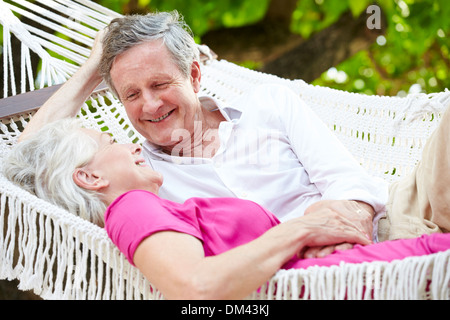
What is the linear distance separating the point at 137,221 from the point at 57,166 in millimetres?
412

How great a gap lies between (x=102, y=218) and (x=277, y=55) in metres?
2.62

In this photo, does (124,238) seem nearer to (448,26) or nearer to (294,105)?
(294,105)

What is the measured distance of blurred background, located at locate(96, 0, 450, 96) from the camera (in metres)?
3.42

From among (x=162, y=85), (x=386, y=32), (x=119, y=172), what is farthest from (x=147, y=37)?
(x=386, y=32)

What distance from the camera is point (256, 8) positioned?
325 centimetres

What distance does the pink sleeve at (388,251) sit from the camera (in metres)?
1.27

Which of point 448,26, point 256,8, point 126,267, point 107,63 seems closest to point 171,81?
point 107,63

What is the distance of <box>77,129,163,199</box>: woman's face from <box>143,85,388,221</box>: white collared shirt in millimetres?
234

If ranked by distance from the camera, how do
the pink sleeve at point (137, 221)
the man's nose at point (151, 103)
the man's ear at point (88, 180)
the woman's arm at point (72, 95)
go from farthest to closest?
the woman's arm at point (72, 95) → the man's nose at point (151, 103) → the man's ear at point (88, 180) → the pink sleeve at point (137, 221)

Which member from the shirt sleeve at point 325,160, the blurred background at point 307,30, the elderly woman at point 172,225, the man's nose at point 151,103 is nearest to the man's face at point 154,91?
the man's nose at point 151,103

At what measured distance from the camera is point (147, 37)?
1864 millimetres

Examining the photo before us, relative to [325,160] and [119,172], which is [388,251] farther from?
[119,172]

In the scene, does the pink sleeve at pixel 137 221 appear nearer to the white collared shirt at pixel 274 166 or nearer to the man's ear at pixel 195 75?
the white collared shirt at pixel 274 166

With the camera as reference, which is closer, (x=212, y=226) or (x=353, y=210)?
(x=212, y=226)
